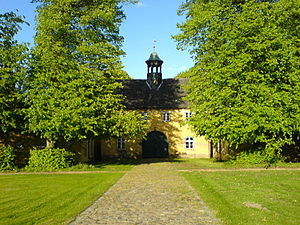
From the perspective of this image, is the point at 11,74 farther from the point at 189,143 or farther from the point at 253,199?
the point at 189,143

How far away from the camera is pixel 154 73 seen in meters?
34.3

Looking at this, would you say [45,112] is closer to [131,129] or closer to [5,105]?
[5,105]

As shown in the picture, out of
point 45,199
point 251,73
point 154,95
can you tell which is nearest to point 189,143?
point 154,95

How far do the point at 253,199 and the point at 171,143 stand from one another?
23223 mm

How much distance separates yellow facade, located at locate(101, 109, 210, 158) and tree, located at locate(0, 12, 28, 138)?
1352 cm

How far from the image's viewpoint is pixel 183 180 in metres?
13.9

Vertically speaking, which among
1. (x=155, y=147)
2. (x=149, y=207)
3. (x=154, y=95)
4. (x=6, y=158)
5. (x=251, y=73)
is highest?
(x=154, y=95)

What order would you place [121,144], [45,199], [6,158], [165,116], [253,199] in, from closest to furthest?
[253,199] < [45,199] < [6,158] < [121,144] < [165,116]

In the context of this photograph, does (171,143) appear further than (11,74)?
Yes

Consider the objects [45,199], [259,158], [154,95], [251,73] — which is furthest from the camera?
[154,95]

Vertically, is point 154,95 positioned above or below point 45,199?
above

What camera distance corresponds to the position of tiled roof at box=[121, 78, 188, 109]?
32.6 m

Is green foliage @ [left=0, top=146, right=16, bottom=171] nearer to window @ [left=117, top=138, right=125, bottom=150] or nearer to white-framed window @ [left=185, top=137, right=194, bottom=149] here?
window @ [left=117, top=138, right=125, bottom=150]

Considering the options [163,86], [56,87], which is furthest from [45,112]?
[163,86]
